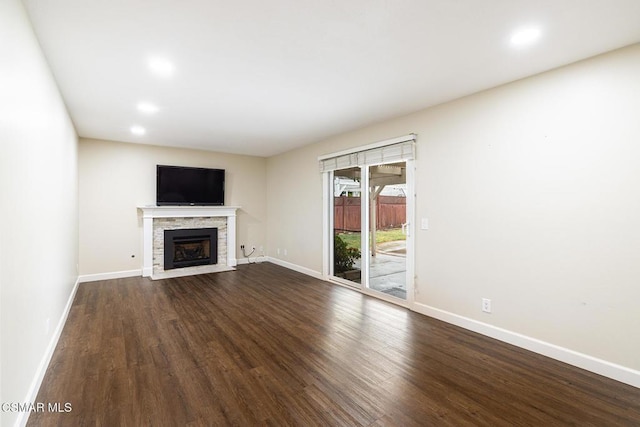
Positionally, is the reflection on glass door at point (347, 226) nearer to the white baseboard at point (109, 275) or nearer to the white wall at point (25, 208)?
the white wall at point (25, 208)

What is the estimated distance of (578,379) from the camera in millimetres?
2334

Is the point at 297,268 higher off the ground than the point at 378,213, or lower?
lower

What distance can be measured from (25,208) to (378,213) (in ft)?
12.6

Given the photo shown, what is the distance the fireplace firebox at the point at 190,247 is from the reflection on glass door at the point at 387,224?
358 centimetres

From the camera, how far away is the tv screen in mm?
5875

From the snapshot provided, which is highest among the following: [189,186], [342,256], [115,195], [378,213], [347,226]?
[189,186]

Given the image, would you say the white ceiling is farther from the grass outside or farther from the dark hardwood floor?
the dark hardwood floor

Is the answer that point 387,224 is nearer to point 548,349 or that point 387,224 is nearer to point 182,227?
point 548,349

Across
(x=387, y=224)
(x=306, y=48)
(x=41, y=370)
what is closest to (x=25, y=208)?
(x=41, y=370)

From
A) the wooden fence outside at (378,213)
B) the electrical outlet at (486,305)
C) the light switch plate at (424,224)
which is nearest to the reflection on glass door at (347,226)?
the wooden fence outside at (378,213)

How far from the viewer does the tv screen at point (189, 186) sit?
5.88 metres

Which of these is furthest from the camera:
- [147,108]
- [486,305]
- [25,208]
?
[147,108]

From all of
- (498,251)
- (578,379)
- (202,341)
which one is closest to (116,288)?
(202,341)

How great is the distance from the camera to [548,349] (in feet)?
8.83
